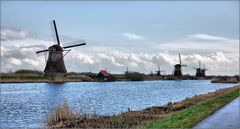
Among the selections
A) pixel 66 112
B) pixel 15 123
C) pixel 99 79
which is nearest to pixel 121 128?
pixel 66 112

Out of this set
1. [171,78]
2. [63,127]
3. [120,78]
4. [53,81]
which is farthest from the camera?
[171,78]

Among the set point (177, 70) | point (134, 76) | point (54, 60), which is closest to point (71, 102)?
point (54, 60)

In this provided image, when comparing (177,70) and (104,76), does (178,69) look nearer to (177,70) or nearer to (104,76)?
(177,70)

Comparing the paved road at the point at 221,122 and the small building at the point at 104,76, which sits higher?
the small building at the point at 104,76

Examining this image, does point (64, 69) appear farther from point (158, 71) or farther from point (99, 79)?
point (158, 71)

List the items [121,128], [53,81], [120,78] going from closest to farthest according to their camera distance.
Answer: [121,128] → [53,81] → [120,78]

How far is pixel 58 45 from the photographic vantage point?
108 m

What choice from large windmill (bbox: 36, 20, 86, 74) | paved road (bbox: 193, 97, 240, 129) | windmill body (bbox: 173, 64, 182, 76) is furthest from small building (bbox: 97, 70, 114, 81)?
paved road (bbox: 193, 97, 240, 129)

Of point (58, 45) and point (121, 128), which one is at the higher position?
point (58, 45)

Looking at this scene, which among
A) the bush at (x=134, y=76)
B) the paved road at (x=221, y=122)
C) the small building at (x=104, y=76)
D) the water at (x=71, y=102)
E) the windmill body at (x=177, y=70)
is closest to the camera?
the paved road at (x=221, y=122)

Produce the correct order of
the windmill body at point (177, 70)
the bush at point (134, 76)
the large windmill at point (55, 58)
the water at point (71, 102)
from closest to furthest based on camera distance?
the water at point (71, 102), the large windmill at point (55, 58), the bush at point (134, 76), the windmill body at point (177, 70)

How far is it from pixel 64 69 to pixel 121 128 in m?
93.8

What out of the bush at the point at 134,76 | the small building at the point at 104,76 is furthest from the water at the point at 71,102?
the bush at the point at 134,76

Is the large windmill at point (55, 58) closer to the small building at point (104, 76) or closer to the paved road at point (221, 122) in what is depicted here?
the small building at point (104, 76)
